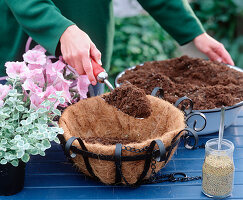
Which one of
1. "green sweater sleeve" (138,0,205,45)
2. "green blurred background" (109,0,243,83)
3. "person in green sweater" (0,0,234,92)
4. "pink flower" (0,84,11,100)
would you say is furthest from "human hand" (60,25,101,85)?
"green blurred background" (109,0,243,83)

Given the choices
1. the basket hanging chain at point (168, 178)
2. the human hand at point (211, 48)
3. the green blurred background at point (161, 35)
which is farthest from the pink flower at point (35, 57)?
the green blurred background at point (161, 35)

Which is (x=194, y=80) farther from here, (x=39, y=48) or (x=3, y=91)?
(x=3, y=91)

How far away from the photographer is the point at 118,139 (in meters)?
1.55

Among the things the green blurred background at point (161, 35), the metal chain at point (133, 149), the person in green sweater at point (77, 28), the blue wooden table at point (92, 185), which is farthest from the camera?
the green blurred background at point (161, 35)

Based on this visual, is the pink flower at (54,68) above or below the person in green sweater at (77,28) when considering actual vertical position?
below

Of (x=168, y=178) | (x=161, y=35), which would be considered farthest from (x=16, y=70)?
(x=161, y=35)

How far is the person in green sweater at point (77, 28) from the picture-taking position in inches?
55.0

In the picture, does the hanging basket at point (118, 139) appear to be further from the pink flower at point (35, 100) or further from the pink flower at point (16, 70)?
the pink flower at point (16, 70)

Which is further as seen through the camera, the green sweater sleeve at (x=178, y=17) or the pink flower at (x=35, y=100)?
the green sweater sleeve at (x=178, y=17)

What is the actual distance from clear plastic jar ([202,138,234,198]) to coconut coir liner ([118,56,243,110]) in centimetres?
33

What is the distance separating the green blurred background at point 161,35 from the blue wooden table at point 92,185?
8.23ft

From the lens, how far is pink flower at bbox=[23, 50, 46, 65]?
4.66 ft

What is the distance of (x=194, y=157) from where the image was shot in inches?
59.8

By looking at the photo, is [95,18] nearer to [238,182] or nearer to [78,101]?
[78,101]
